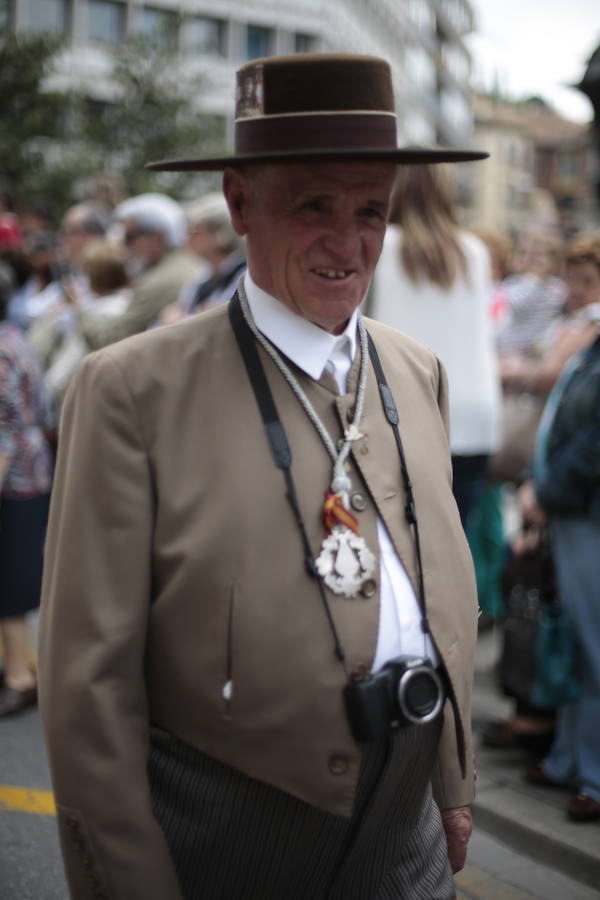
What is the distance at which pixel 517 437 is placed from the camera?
5.81 metres

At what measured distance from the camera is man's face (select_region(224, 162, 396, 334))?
2066mm

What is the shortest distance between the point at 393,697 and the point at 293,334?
2.10 ft

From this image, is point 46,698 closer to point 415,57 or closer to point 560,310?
point 560,310

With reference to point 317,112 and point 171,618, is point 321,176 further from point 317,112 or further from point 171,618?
point 171,618

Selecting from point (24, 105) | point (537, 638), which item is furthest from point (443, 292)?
point (24, 105)

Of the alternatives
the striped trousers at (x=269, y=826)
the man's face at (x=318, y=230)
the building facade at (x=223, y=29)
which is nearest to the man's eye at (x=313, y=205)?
the man's face at (x=318, y=230)

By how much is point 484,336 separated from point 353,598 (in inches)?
114

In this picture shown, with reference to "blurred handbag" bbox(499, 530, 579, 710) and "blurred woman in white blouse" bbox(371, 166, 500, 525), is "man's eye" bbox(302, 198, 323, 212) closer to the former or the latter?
"blurred woman in white blouse" bbox(371, 166, 500, 525)

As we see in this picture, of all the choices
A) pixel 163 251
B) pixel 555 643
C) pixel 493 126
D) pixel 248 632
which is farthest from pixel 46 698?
pixel 493 126

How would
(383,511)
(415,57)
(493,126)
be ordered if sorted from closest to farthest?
(383,511)
(415,57)
(493,126)

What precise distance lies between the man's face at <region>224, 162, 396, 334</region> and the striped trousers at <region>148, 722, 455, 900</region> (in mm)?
763

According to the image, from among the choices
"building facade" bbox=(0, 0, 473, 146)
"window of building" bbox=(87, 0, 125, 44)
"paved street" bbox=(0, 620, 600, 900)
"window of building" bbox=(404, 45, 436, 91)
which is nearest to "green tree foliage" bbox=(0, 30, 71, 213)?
"building facade" bbox=(0, 0, 473, 146)

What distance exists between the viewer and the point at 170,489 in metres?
1.95

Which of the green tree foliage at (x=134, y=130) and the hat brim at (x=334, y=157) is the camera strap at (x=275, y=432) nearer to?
the hat brim at (x=334, y=157)
